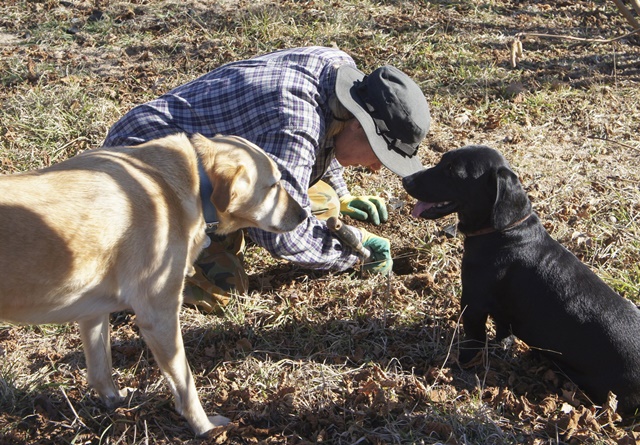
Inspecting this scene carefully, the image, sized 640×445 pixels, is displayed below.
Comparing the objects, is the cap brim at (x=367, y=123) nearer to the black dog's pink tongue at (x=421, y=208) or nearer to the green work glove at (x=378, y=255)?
the black dog's pink tongue at (x=421, y=208)

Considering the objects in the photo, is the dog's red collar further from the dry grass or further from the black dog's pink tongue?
the dry grass

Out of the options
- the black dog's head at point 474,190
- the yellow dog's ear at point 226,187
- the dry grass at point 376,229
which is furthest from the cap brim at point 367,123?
the yellow dog's ear at point 226,187

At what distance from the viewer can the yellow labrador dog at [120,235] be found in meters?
3.14

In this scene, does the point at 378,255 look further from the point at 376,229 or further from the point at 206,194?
the point at 206,194

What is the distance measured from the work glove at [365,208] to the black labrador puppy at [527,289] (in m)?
1.37

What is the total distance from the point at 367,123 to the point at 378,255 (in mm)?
1151

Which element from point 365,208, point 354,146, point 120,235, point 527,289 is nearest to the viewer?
point 120,235

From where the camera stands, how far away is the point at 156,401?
393 cm

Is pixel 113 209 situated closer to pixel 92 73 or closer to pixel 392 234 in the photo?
pixel 392 234

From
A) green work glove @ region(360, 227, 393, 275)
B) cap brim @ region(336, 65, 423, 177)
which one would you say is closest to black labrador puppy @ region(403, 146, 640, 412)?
cap brim @ region(336, 65, 423, 177)

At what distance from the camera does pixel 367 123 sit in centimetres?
438

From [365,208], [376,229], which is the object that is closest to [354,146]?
[365,208]

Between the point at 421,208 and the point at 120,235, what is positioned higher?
the point at 120,235

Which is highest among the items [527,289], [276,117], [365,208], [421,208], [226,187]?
[276,117]
